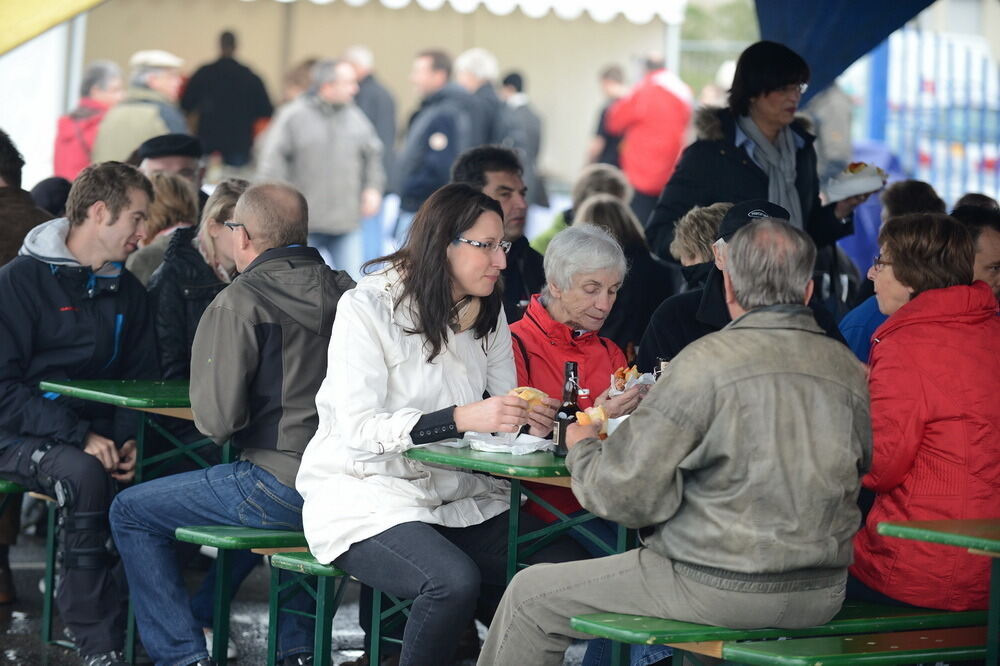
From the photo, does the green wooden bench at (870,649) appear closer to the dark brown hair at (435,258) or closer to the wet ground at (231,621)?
the dark brown hair at (435,258)

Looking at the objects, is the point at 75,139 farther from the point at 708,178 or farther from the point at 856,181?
the point at 856,181

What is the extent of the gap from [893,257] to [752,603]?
4.37 ft

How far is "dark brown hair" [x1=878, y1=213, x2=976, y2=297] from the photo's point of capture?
Result: 413 cm

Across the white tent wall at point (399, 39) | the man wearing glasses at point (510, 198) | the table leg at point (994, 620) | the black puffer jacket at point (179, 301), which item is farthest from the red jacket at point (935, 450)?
the white tent wall at point (399, 39)

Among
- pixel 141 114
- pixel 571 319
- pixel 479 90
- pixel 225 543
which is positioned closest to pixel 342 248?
pixel 479 90

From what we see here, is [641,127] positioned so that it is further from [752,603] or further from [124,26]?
[752,603]

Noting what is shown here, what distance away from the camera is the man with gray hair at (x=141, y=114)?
962 centimetres

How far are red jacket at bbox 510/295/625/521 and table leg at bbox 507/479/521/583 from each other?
22.4 inches

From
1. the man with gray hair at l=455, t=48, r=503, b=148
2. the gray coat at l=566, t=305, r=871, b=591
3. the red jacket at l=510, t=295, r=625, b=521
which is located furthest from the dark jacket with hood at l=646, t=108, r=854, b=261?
the man with gray hair at l=455, t=48, r=503, b=148

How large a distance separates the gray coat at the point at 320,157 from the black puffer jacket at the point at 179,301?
587 centimetres

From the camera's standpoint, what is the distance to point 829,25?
7.45 meters

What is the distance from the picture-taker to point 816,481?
3281 mm

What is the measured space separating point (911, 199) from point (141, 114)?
5.39 meters

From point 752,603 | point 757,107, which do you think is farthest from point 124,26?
point 752,603
